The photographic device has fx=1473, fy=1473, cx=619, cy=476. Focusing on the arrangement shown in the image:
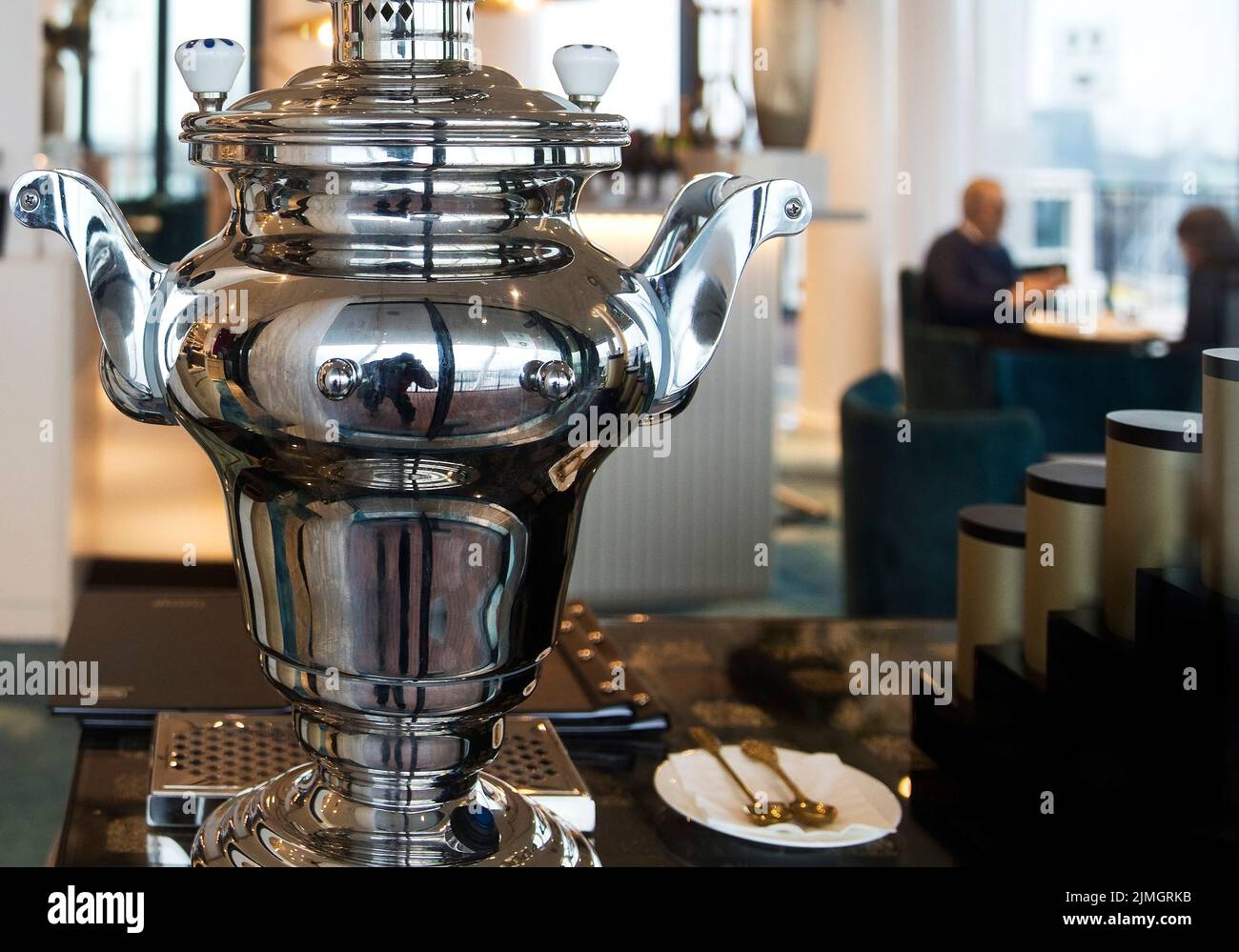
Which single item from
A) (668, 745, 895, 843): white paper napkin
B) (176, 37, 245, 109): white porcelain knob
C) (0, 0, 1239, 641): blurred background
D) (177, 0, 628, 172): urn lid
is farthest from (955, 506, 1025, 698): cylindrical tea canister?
(0, 0, 1239, 641): blurred background

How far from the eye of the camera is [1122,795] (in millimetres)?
620

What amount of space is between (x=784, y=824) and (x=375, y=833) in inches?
8.1

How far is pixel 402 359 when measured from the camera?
1.56 ft

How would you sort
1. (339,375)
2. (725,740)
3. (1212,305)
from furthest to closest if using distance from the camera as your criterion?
(1212,305), (725,740), (339,375)

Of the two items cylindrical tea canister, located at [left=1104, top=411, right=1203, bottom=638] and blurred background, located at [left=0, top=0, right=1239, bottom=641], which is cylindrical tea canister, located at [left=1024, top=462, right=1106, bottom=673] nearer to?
cylindrical tea canister, located at [left=1104, top=411, right=1203, bottom=638]

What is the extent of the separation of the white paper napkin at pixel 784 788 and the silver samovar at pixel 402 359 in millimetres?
138

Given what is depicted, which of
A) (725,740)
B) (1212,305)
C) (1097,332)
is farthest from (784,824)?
(1097,332)

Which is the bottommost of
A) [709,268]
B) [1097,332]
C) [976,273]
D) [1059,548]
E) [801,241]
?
[1059,548]

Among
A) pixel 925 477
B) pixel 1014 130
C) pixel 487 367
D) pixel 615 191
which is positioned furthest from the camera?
pixel 1014 130

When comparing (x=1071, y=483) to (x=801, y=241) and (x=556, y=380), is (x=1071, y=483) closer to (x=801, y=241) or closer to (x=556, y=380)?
(x=556, y=380)

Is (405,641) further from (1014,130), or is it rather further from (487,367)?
(1014,130)

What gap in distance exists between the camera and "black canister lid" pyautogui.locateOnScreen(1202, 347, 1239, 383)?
57cm
